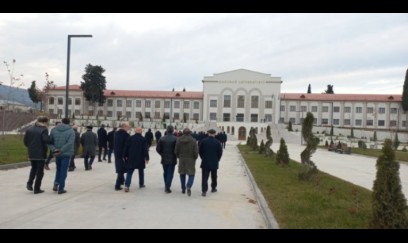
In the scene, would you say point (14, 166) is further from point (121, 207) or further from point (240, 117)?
point (240, 117)

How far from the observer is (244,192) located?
1011cm

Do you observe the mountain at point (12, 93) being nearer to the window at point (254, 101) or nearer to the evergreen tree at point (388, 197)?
the evergreen tree at point (388, 197)

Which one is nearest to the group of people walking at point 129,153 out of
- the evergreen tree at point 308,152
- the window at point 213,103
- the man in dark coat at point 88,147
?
the evergreen tree at point 308,152

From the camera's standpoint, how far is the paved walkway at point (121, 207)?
6.20 m

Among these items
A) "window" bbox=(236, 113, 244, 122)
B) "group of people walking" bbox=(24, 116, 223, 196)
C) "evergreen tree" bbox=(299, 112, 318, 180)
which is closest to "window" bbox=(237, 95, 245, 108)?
"window" bbox=(236, 113, 244, 122)

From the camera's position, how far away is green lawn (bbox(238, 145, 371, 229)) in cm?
654

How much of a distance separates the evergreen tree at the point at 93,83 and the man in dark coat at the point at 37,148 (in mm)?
76463

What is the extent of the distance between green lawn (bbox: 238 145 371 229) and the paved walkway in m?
0.49

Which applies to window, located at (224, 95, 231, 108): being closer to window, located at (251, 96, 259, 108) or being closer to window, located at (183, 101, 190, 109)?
window, located at (251, 96, 259, 108)

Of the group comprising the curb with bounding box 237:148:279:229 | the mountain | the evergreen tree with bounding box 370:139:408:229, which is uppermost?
the mountain

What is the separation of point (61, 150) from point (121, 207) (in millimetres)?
2399

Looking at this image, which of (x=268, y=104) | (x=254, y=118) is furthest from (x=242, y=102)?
(x=268, y=104)

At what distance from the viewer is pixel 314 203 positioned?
8109 mm

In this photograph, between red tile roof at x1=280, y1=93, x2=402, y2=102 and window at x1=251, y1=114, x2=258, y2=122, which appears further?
red tile roof at x1=280, y1=93, x2=402, y2=102
